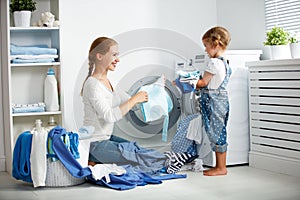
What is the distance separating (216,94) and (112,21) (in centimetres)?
107

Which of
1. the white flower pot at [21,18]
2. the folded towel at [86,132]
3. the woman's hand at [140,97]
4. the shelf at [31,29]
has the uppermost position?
the white flower pot at [21,18]

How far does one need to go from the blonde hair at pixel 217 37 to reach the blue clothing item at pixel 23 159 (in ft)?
4.27

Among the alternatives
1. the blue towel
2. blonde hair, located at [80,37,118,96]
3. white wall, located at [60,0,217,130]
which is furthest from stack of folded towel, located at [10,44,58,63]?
blonde hair, located at [80,37,118,96]

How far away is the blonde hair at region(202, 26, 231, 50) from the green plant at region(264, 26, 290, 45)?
1.44ft

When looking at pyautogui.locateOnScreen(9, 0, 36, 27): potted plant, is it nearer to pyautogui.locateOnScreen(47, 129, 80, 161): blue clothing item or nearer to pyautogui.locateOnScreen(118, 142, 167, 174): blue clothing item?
pyautogui.locateOnScreen(47, 129, 80, 161): blue clothing item

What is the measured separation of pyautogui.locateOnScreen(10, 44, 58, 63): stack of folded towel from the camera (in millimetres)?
3518

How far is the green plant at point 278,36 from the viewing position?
3691 millimetres

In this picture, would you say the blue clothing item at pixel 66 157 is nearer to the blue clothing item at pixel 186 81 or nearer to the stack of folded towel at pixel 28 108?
the stack of folded towel at pixel 28 108

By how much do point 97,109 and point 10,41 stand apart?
105 centimetres

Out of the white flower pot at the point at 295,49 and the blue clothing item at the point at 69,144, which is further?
the white flower pot at the point at 295,49

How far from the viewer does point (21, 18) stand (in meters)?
3.55

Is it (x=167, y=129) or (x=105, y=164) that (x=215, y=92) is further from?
(x=105, y=164)

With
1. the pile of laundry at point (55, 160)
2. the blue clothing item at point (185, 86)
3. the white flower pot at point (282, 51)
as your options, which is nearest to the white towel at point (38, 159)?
the pile of laundry at point (55, 160)

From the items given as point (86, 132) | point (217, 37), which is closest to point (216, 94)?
point (217, 37)
